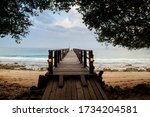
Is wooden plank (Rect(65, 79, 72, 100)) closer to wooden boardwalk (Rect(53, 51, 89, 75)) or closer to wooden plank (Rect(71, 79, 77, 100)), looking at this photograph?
wooden plank (Rect(71, 79, 77, 100))

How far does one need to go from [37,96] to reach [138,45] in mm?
13293

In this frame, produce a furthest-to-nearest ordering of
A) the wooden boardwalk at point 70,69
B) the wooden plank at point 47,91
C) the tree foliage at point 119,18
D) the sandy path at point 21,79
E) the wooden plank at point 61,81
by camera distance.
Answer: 1. the sandy path at point 21,79
2. the tree foliage at point 119,18
3. the wooden boardwalk at point 70,69
4. the wooden plank at point 61,81
5. the wooden plank at point 47,91

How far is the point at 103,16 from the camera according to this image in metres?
18.1

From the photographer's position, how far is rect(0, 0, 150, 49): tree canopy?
18.0m

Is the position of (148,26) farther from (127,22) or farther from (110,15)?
(110,15)

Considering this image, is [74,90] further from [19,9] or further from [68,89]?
[19,9]

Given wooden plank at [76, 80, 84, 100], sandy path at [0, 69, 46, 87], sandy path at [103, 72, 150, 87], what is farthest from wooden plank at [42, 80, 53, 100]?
sandy path at [103, 72, 150, 87]

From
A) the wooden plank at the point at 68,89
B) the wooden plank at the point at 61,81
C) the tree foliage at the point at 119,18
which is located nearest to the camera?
the wooden plank at the point at 68,89

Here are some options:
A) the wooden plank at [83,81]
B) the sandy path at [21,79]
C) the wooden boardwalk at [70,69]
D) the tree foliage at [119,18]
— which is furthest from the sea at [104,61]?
the wooden plank at [83,81]

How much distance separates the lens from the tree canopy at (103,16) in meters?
18.0

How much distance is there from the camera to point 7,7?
19234mm

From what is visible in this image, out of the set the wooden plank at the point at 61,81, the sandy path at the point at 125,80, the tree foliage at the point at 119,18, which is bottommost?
the sandy path at the point at 125,80

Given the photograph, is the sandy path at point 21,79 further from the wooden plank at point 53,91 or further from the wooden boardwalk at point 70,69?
the wooden plank at point 53,91

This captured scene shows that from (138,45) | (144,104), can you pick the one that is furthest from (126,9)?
(144,104)
